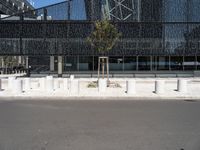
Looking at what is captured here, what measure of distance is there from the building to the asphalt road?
2953 cm

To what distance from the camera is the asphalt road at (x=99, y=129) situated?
8.51 metres

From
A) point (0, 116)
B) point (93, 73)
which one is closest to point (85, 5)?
point (93, 73)

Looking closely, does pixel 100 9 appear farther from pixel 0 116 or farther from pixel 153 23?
pixel 0 116

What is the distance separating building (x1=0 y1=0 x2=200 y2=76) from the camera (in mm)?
44062

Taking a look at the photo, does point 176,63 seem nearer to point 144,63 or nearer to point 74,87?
point 144,63

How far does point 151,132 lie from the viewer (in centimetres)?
1014

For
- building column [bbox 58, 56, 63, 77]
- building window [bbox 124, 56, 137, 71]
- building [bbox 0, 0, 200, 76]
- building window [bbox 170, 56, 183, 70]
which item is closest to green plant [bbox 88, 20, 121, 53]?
building [bbox 0, 0, 200, 76]

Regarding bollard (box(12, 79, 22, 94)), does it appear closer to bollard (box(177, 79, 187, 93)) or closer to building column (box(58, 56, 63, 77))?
bollard (box(177, 79, 187, 93))

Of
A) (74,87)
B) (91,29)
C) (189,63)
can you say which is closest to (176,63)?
(189,63)

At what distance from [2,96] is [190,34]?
90.4ft

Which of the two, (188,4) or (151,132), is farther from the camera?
(188,4)

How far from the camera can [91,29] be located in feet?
146

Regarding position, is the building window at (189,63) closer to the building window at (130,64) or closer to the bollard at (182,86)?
the building window at (130,64)

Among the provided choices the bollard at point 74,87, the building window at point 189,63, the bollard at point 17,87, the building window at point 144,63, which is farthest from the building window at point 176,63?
the bollard at point 17,87
